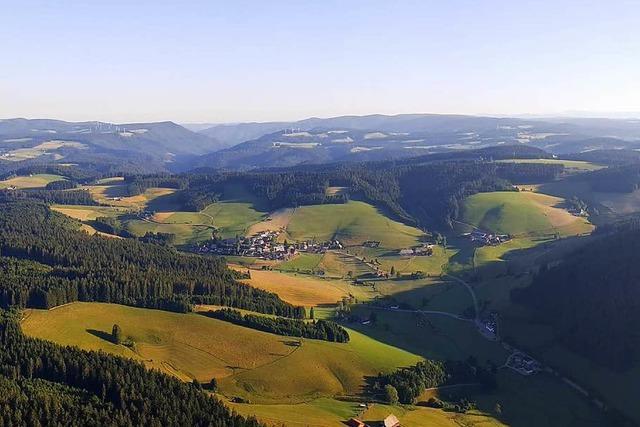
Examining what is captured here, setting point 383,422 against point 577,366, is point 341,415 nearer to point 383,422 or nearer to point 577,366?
point 383,422

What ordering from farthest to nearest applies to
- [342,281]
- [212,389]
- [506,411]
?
[342,281], [506,411], [212,389]

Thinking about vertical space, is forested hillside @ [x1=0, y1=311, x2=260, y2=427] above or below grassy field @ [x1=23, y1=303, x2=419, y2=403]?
above

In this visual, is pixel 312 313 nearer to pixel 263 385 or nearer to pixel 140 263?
pixel 263 385

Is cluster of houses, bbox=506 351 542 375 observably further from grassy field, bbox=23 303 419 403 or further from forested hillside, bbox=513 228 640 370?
grassy field, bbox=23 303 419 403

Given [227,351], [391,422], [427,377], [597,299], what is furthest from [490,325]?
[227,351]

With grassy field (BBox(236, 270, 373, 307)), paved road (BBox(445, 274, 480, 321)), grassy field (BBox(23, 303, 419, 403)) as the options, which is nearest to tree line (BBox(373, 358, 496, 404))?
grassy field (BBox(23, 303, 419, 403))

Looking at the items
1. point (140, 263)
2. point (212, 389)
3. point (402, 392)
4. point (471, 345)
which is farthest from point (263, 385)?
point (140, 263)
